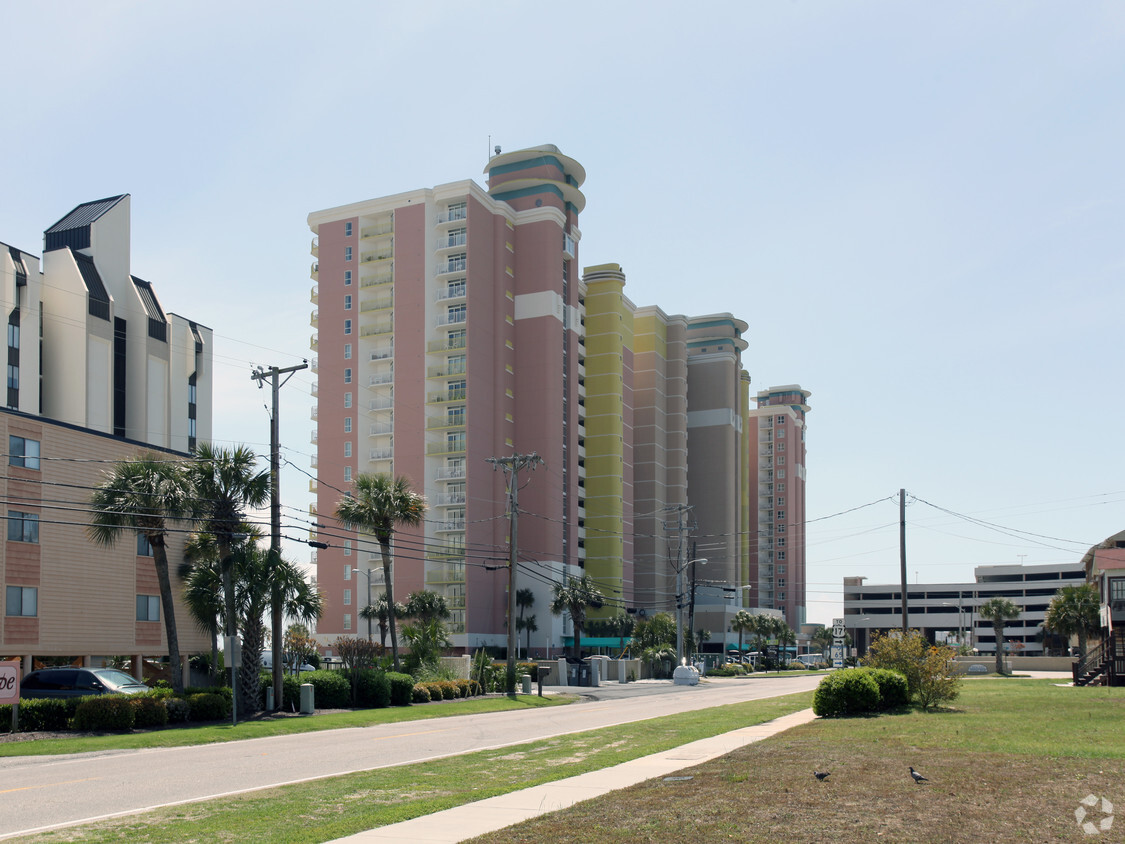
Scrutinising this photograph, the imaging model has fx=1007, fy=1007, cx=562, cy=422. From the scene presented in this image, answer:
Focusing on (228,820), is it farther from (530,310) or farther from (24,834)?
(530,310)

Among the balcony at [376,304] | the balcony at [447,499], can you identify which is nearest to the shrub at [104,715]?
the balcony at [447,499]

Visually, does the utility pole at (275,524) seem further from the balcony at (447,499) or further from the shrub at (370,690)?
the balcony at (447,499)

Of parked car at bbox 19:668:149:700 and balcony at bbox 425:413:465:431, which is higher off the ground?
balcony at bbox 425:413:465:431

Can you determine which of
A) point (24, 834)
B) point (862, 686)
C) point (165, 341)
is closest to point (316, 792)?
point (24, 834)

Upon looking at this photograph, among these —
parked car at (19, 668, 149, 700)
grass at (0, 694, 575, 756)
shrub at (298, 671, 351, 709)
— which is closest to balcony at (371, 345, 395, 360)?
grass at (0, 694, 575, 756)

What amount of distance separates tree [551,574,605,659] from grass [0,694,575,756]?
47.8 m

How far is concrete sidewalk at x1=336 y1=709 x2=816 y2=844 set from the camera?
1098cm

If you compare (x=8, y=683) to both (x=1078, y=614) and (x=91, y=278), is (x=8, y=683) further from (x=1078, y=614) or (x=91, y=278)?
(x=1078, y=614)

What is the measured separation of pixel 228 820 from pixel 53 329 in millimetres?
74465

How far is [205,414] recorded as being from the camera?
90.2 metres

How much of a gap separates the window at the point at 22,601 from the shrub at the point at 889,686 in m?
30.4

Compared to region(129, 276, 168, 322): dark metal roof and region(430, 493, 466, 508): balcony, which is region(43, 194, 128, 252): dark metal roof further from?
region(430, 493, 466, 508): balcony

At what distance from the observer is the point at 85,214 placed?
8506cm

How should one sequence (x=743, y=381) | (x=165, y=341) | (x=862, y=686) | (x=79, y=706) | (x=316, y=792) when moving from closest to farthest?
1. (x=316, y=792)
2. (x=862, y=686)
3. (x=79, y=706)
4. (x=165, y=341)
5. (x=743, y=381)
